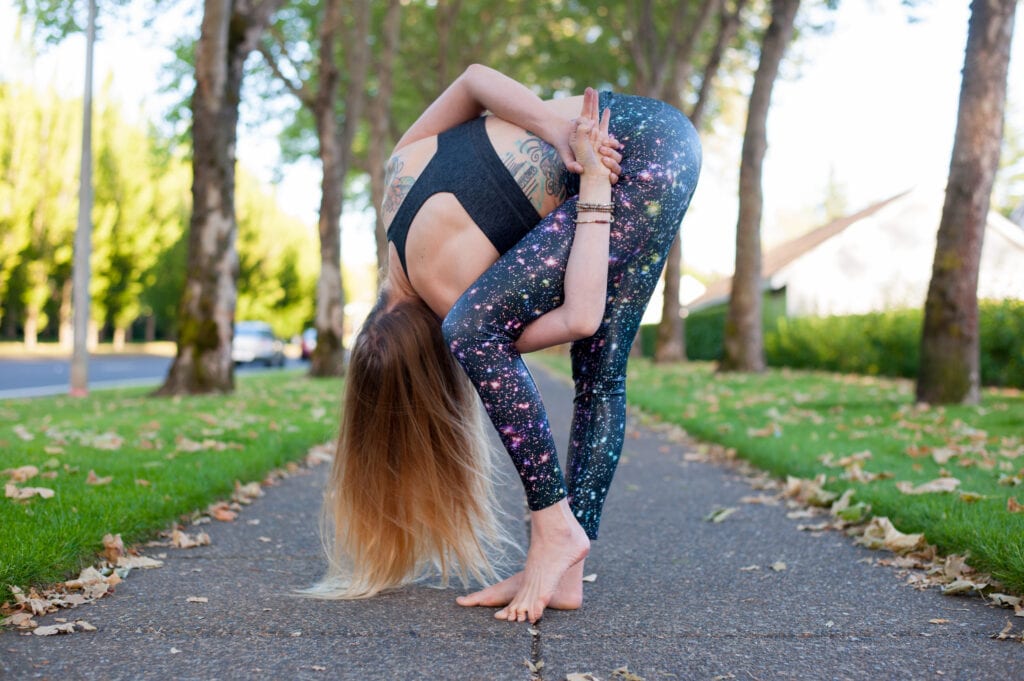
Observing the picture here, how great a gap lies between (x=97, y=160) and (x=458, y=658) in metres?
37.0

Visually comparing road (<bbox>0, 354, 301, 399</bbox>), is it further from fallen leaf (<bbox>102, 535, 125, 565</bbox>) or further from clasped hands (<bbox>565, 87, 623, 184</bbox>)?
clasped hands (<bbox>565, 87, 623, 184</bbox>)

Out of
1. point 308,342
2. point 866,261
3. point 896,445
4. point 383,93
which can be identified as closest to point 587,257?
point 896,445

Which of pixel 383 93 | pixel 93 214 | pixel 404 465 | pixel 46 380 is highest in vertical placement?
pixel 383 93

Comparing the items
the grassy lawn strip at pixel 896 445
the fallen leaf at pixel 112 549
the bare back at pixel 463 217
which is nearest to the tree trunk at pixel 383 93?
the grassy lawn strip at pixel 896 445

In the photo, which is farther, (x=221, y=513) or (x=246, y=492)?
(x=246, y=492)

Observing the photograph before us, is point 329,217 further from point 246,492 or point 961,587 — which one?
point 961,587

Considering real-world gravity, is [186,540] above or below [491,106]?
below

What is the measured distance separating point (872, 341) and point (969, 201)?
8.95m

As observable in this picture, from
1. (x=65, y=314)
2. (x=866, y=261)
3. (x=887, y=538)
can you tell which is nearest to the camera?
(x=887, y=538)

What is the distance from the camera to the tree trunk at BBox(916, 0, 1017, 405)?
852cm

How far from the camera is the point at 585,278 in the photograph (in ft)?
8.64

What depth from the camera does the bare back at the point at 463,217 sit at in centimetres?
275

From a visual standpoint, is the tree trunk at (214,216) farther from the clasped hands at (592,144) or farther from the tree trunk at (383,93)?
the clasped hands at (592,144)

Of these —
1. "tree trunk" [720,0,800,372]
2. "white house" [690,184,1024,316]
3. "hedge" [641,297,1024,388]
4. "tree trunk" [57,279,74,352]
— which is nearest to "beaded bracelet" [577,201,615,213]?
"hedge" [641,297,1024,388]
